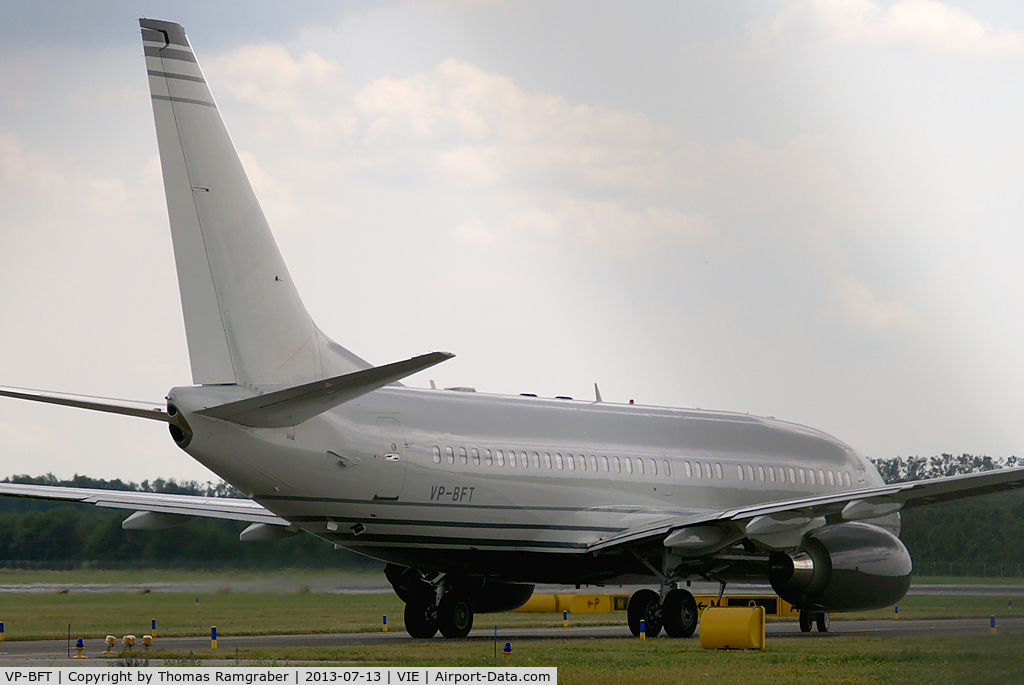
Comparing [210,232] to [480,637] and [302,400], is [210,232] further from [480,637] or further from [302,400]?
[480,637]

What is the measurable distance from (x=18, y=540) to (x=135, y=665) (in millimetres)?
16285

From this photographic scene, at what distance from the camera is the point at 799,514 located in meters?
19.5

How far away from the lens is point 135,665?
14.5 metres

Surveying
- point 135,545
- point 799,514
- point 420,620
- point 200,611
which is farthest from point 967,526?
point 135,545

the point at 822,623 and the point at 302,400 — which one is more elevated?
the point at 302,400

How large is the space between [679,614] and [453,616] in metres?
3.61

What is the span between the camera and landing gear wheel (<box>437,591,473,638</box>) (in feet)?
68.8

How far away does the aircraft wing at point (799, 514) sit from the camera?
1812 centimetres

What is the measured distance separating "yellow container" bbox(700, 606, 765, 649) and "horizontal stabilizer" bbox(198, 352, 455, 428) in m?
6.58

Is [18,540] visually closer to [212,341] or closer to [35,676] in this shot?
[212,341]

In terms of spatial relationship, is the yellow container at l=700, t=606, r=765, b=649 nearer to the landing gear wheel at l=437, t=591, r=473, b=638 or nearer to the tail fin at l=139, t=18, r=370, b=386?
the landing gear wheel at l=437, t=591, r=473, b=638

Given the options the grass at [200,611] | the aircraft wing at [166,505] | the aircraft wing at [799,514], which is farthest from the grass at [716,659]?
the grass at [200,611]

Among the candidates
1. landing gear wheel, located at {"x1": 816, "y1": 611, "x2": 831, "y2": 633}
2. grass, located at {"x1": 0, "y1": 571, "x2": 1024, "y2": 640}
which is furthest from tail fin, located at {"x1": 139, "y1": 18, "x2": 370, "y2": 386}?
landing gear wheel, located at {"x1": 816, "y1": 611, "x2": 831, "y2": 633}

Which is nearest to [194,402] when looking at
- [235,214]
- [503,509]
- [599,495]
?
[235,214]
